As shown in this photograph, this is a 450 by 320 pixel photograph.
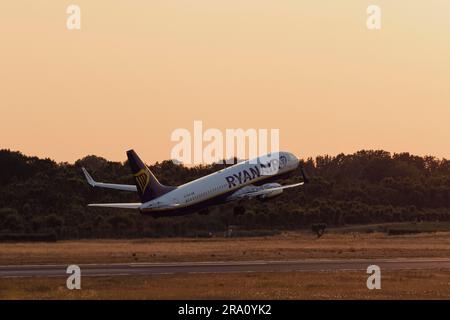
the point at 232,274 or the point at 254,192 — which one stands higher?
the point at 254,192

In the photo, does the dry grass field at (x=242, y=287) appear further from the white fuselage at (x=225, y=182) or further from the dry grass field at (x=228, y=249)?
the white fuselage at (x=225, y=182)

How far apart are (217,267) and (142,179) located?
35110 millimetres

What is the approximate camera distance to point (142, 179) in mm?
106062

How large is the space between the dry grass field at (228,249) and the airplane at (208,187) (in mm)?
3554

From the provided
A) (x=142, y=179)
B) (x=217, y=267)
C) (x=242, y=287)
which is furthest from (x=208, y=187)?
(x=242, y=287)

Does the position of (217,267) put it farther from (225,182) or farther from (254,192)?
(254,192)

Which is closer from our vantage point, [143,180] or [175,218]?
[143,180]

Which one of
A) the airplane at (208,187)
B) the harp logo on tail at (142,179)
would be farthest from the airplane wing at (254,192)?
the harp logo on tail at (142,179)

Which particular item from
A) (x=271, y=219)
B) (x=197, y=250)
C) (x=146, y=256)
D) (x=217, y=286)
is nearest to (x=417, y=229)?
(x=271, y=219)

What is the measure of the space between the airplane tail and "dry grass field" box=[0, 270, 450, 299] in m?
41.4
